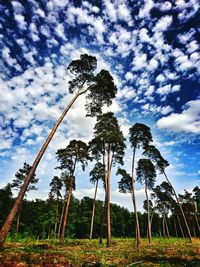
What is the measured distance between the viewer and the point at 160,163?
29.3 m

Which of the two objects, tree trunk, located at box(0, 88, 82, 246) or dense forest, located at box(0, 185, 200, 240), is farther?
dense forest, located at box(0, 185, 200, 240)

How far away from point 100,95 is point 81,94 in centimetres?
169

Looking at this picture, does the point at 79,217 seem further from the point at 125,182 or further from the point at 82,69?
the point at 82,69

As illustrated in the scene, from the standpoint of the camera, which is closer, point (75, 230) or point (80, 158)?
point (80, 158)

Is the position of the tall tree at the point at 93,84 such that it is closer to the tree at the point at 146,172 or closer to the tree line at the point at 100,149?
the tree line at the point at 100,149

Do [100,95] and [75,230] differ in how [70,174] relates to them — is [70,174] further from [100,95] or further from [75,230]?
[75,230]

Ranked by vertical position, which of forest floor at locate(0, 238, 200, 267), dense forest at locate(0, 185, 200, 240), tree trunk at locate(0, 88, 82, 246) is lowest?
forest floor at locate(0, 238, 200, 267)

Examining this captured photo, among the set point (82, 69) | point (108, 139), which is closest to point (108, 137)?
point (108, 139)

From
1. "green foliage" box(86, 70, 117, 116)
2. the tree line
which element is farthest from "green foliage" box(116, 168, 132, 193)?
"green foliage" box(86, 70, 117, 116)

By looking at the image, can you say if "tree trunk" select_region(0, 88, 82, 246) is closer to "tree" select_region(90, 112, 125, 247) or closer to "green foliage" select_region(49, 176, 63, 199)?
"tree" select_region(90, 112, 125, 247)

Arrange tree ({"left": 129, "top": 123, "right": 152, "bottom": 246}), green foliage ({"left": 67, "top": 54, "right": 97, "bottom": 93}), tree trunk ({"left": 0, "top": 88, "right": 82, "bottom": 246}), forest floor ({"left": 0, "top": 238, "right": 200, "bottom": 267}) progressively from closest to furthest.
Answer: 1. forest floor ({"left": 0, "top": 238, "right": 200, "bottom": 267})
2. tree trunk ({"left": 0, "top": 88, "right": 82, "bottom": 246})
3. green foliage ({"left": 67, "top": 54, "right": 97, "bottom": 93})
4. tree ({"left": 129, "top": 123, "right": 152, "bottom": 246})

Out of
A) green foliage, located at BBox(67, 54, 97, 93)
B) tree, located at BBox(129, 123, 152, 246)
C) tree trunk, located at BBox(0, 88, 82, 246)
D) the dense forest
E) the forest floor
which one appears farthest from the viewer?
the dense forest

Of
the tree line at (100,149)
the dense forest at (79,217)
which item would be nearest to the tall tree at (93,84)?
the tree line at (100,149)

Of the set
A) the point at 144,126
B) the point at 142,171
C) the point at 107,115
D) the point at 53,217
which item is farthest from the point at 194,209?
the point at 107,115
